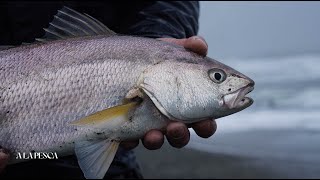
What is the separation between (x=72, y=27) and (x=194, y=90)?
0.62 m

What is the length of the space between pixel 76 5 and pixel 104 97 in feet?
3.89

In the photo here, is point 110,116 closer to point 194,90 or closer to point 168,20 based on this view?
point 194,90

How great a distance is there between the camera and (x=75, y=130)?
2.17m

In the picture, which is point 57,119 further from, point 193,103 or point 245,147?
point 245,147

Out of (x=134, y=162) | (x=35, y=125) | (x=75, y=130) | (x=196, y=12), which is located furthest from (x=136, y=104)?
(x=196, y=12)

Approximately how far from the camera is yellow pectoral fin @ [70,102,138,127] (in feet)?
6.84

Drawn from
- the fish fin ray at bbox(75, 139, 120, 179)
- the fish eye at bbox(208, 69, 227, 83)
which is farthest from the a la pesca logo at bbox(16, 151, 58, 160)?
the fish eye at bbox(208, 69, 227, 83)

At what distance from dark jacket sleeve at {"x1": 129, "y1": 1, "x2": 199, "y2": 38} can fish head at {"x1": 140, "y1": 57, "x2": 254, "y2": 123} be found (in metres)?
0.66

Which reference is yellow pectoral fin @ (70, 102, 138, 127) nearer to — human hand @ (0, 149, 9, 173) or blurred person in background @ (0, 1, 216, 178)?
human hand @ (0, 149, 9, 173)

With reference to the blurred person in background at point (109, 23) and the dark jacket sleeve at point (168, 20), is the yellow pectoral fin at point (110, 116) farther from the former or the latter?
the dark jacket sleeve at point (168, 20)

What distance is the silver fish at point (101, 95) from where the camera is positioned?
2146 millimetres

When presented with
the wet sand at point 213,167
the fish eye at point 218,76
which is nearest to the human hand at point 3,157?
the fish eye at point 218,76

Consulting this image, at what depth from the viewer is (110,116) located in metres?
2.10

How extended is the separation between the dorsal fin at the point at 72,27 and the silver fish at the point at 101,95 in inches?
3.3
